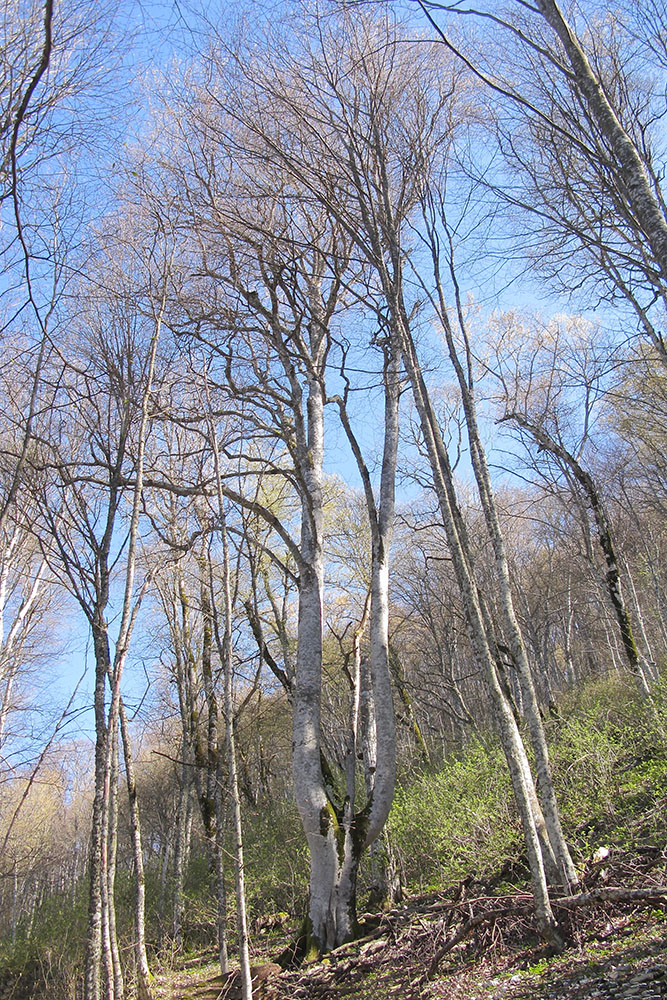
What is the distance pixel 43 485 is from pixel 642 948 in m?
6.14

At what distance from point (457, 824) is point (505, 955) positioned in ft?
6.18

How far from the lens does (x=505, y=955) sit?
13.5 feet

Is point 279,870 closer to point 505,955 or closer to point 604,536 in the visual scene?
point 505,955

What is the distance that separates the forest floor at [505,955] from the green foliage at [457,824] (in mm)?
415

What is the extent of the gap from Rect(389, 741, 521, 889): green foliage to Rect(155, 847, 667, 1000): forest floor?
0.41 m

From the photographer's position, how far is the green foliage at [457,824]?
566 cm

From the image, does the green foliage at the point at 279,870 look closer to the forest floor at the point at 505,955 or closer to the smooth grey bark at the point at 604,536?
the forest floor at the point at 505,955

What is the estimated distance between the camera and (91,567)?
609 centimetres

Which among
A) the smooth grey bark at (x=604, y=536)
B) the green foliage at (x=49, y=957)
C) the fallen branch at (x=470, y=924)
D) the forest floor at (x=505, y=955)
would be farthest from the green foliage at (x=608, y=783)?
the green foliage at (x=49, y=957)

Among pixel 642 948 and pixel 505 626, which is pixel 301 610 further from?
pixel 642 948

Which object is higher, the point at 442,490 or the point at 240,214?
the point at 240,214

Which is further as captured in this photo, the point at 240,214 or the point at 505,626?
the point at 240,214

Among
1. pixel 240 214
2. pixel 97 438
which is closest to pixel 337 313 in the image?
pixel 240 214

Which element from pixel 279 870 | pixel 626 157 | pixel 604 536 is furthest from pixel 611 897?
pixel 604 536
